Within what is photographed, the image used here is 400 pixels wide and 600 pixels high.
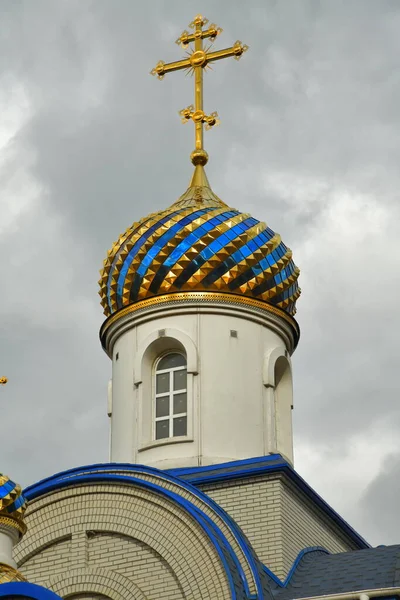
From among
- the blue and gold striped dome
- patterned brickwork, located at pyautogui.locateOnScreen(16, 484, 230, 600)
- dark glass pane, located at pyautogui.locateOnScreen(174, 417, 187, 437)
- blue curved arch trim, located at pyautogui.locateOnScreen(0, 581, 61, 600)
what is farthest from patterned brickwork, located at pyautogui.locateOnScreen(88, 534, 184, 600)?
the blue and gold striped dome

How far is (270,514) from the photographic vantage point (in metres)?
16.1

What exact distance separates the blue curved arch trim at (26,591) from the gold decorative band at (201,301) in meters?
5.21

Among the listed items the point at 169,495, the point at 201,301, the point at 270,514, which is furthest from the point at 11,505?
the point at 201,301

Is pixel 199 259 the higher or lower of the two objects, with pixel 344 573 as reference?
higher

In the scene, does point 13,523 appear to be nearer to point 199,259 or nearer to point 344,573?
point 344,573

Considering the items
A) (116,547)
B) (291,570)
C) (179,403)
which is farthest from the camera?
(179,403)

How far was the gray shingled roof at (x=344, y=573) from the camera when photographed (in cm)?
1459

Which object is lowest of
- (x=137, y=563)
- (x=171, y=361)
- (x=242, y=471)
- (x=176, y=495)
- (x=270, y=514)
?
(x=137, y=563)

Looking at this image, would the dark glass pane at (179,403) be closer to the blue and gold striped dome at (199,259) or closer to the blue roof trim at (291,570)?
the blue and gold striped dome at (199,259)

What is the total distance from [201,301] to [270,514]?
271 cm

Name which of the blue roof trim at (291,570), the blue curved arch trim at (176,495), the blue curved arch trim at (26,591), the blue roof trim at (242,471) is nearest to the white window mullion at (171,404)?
the blue roof trim at (242,471)

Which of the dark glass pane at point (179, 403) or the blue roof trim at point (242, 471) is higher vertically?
the dark glass pane at point (179, 403)

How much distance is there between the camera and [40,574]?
621 inches

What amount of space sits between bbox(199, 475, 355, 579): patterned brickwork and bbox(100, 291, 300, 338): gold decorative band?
7.47ft
